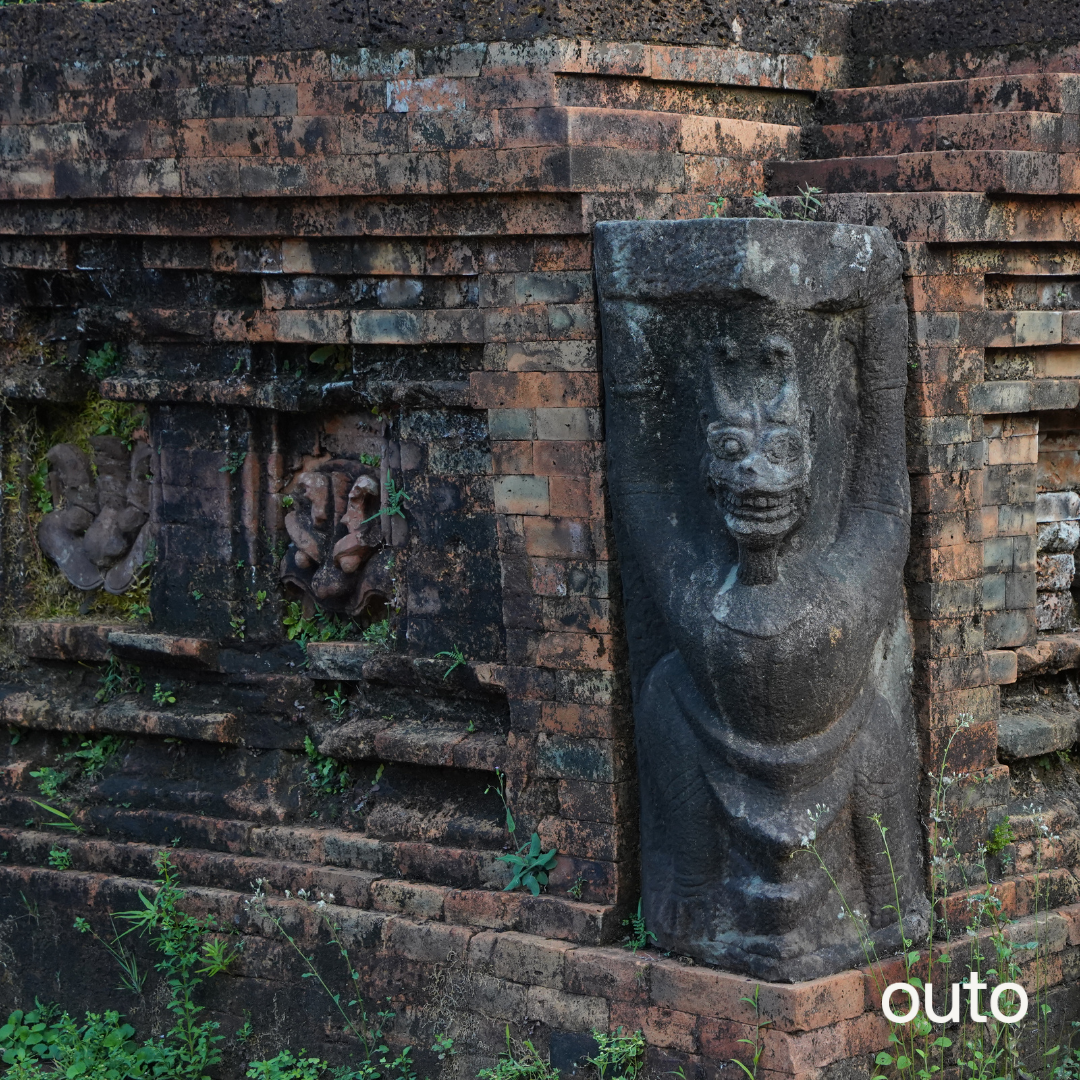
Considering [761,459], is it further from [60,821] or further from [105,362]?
[60,821]

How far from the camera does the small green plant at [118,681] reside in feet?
21.3

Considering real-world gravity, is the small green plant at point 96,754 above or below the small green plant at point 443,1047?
above

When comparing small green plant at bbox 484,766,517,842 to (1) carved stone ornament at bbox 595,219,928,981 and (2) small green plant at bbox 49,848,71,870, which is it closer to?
(1) carved stone ornament at bbox 595,219,928,981

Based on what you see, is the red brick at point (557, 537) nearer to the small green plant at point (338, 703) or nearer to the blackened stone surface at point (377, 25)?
the small green plant at point (338, 703)

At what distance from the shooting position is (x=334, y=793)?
239 inches

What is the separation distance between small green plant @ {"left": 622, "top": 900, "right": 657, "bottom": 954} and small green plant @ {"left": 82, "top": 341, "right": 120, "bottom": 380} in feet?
9.95

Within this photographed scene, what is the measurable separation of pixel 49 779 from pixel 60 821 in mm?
181

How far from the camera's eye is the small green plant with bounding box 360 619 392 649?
235 inches

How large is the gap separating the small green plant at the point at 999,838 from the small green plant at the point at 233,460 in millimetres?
3094

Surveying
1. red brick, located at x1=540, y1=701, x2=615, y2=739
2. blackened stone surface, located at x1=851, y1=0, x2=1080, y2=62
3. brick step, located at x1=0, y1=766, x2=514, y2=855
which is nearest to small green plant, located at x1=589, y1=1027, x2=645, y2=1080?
brick step, located at x1=0, y1=766, x2=514, y2=855

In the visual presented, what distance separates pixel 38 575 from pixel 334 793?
5.83 feet

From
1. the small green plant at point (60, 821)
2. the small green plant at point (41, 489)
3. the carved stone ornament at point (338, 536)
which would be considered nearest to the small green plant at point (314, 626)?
the carved stone ornament at point (338, 536)

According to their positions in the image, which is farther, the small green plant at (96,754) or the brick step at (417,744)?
the small green plant at (96,754)

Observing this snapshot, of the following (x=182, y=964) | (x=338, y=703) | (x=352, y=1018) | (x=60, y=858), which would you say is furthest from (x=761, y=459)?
(x=60, y=858)
